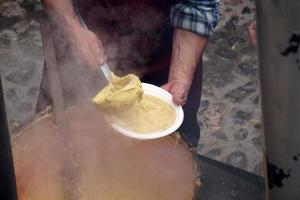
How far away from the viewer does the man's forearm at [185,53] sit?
79.1 inches

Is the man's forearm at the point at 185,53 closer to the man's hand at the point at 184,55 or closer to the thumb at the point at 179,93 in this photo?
the man's hand at the point at 184,55

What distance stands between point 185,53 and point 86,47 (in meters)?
0.40

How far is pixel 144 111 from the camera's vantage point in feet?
5.39

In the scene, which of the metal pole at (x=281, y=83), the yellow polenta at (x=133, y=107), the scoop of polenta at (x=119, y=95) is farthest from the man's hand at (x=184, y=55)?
the metal pole at (x=281, y=83)

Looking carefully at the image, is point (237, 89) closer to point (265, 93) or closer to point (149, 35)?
point (149, 35)

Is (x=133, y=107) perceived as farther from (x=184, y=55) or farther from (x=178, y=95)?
(x=184, y=55)

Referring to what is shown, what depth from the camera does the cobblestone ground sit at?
3.07m

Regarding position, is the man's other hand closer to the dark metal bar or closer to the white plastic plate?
the white plastic plate

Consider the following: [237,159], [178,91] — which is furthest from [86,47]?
[237,159]

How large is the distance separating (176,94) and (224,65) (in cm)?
194

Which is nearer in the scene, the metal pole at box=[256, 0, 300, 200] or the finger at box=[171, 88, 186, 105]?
the metal pole at box=[256, 0, 300, 200]

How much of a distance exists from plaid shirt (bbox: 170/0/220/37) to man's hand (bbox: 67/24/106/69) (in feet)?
1.07

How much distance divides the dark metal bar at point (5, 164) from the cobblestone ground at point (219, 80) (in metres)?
2.35

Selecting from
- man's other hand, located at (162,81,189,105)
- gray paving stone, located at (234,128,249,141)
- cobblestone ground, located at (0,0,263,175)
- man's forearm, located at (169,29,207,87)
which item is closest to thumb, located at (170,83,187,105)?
man's other hand, located at (162,81,189,105)
